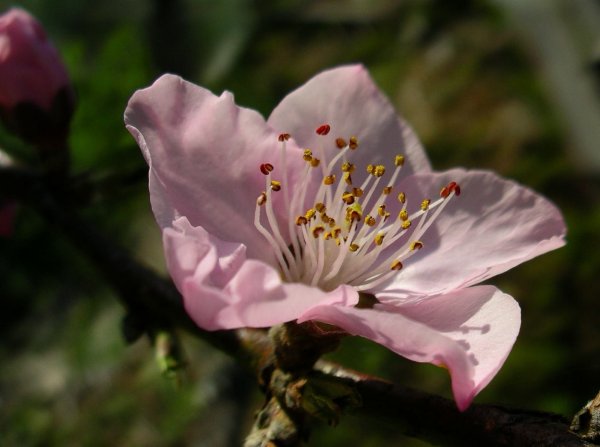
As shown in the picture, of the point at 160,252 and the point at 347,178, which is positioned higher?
the point at 347,178

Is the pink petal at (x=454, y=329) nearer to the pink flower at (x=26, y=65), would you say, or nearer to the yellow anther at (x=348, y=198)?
the yellow anther at (x=348, y=198)

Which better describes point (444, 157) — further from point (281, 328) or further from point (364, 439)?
point (281, 328)

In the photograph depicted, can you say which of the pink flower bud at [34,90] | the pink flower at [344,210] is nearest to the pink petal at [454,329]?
the pink flower at [344,210]

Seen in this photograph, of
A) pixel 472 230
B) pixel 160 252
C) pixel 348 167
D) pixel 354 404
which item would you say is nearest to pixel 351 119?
pixel 348 167

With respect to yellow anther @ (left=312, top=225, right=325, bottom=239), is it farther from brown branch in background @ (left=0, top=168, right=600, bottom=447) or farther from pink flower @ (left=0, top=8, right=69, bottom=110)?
pink flower @ (left=0, top=8, right=69, bottom=110)

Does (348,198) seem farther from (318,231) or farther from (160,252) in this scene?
(160,252)

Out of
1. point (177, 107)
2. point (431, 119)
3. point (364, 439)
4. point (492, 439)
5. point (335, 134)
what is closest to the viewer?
point (492, 439)

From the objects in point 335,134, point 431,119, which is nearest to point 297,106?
point 335,134

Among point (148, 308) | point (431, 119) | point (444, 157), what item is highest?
point (148, 308)
